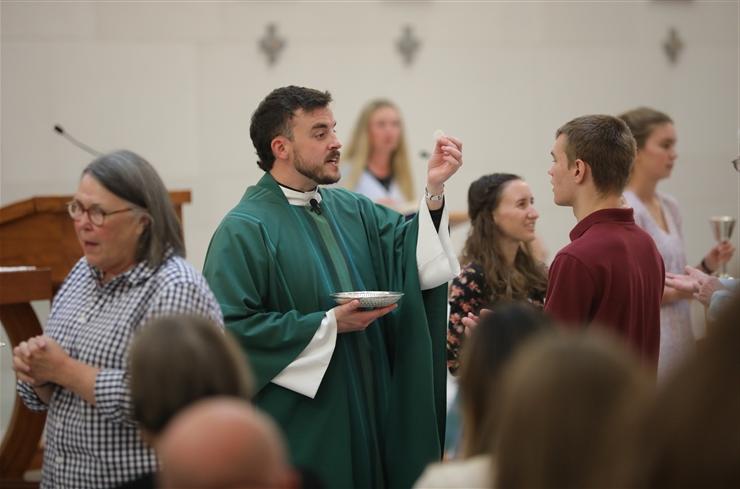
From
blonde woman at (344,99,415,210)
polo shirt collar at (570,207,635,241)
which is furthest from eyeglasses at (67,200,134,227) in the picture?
blonde woman at (344,99,415,210)

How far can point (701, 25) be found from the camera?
391 inches

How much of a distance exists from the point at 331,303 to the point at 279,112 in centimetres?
77

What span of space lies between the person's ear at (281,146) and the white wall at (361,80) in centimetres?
486

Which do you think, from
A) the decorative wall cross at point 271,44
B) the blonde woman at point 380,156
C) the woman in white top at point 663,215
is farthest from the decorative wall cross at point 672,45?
the woman in white top at point 663,215

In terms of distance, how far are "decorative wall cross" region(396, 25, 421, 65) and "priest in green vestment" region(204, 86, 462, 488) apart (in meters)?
5.26

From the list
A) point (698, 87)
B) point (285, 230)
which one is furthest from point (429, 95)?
point (285, 230)

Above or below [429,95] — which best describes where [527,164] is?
below

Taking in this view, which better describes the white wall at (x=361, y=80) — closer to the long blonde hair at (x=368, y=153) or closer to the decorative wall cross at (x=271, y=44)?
the decorative wall cross at (x=271, y=44)

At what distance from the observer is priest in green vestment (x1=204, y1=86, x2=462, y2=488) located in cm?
386

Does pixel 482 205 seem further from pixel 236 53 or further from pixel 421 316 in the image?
pixel 236 53

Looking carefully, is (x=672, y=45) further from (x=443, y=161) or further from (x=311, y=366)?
(x=311, y=366)

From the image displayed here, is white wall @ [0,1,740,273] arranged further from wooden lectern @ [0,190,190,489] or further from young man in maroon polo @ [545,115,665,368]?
young man in maroon polo @ [545,115,665,368]

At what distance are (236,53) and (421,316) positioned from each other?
5.39 metres

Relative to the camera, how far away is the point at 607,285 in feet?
11.6
